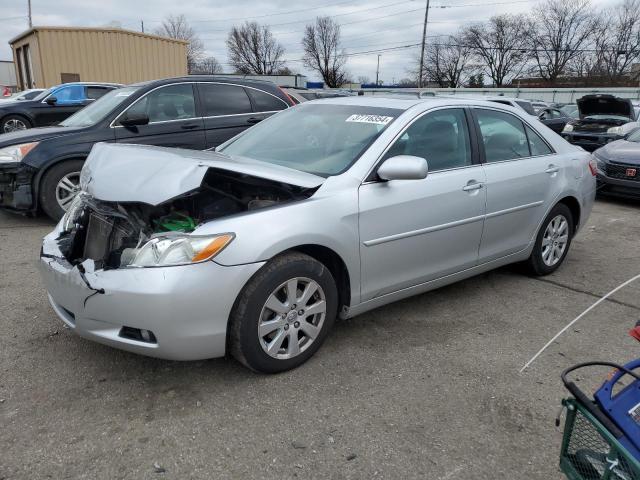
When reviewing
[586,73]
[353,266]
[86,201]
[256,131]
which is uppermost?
[586,73]

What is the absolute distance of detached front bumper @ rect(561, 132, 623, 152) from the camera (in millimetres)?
11523

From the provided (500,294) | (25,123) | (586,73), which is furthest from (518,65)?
(500,294)

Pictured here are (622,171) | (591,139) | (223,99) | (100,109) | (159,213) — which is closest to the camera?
Result: (159,213)

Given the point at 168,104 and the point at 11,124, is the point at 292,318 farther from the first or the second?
the point at 11,124

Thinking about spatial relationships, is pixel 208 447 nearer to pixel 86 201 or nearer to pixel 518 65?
pixel 86 201

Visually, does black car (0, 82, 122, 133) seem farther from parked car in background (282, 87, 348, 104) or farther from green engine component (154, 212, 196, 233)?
green engine component (154, 212, 196, 233)

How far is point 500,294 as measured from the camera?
173 inches

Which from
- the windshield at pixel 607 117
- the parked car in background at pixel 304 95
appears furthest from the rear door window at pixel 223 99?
the windshield at pixel 607 117

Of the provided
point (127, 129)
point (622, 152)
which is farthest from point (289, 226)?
point (622, 152)

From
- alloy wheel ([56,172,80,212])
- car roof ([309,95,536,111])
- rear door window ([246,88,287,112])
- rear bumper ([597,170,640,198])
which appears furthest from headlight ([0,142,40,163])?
rear bumper ([597,170,640,198])

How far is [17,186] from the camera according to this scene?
597 centimetres

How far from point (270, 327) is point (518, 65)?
69.3 meters

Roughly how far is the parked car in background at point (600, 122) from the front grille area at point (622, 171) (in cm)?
282

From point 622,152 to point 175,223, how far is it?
8.02 m
